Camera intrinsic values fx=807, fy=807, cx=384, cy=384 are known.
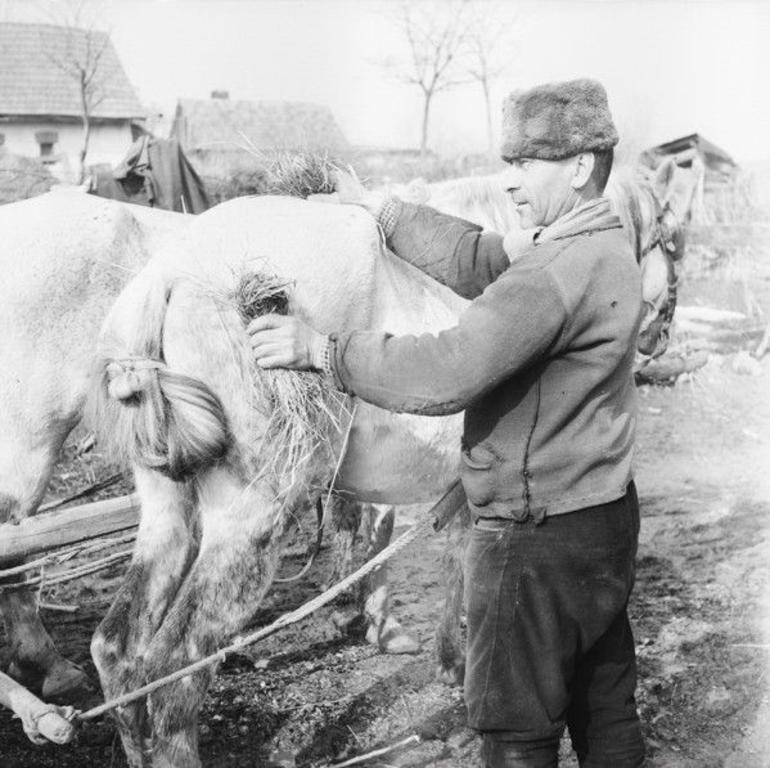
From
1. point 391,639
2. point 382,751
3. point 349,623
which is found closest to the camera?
point 382,751

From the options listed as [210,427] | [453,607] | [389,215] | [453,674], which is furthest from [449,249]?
[453,674]

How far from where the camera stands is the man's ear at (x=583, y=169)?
6.83 feet

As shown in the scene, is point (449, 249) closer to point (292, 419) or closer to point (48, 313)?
point (292, 419)

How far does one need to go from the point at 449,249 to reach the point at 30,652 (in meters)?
2.96

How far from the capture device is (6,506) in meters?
3.66

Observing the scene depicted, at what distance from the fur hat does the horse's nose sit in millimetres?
2816

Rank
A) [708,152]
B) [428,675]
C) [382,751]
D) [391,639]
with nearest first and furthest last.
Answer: [382,751] → [428,675] → [391,639] → [708,152]

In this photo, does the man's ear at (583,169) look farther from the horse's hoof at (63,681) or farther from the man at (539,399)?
the horse's hoof at (63,681)

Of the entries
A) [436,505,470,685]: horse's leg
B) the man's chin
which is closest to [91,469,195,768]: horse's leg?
[436,505,470,685]: horse's leg

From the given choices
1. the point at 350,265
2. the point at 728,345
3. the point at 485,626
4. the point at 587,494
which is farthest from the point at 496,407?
the point at 728,345

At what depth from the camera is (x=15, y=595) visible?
409 cm

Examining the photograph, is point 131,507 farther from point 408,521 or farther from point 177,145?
point 408,521

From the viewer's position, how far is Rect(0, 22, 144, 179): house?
2570 cm

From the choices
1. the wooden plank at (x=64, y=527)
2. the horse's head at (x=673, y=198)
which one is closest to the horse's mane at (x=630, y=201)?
the horse's head at (x=673, y=198)
